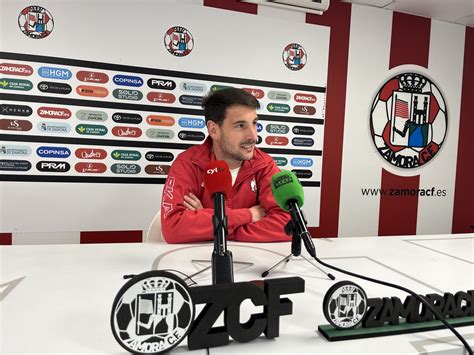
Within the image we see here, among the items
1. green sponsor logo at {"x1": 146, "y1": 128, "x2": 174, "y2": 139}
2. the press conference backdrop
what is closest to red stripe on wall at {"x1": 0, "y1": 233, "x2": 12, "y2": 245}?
the press conference backdrop

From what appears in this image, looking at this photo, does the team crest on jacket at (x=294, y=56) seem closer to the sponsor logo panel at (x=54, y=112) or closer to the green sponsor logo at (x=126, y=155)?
the green sponsor logo at (x=126, y=155)

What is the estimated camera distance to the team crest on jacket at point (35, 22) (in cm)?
225

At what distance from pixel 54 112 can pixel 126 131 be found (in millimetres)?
470

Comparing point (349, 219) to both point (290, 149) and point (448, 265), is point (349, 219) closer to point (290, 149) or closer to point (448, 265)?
point (290, 149)

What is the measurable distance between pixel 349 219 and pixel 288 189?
2.45 meters

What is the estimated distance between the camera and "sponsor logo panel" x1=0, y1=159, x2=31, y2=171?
7.45 ft

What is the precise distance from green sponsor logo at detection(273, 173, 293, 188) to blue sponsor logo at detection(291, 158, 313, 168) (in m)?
2.02

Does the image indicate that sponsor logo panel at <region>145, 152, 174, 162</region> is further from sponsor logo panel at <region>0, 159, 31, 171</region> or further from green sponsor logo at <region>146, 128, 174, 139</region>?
sponsor logo panel at <region>0, 159, 31, 171</region>

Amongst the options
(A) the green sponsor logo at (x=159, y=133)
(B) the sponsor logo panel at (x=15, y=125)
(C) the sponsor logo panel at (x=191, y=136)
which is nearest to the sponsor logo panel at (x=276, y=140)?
(C) the sponsor logo panel at (x=191, y=136)

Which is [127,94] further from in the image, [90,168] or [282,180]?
[282,180]

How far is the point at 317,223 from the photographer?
3014mm

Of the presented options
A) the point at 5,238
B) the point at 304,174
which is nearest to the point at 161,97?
the point at 304,174

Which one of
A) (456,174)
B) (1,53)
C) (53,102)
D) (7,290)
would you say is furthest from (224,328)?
(456,174)

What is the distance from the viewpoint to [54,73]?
2.31 metres
